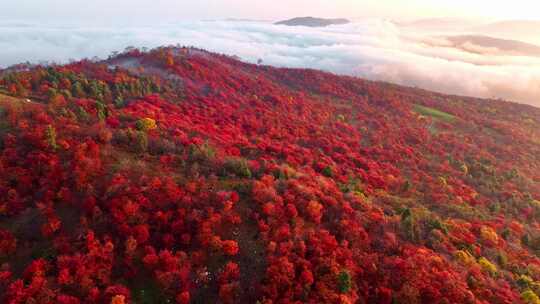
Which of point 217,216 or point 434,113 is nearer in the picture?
point 217,216

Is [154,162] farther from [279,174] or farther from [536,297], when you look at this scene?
[536,297]

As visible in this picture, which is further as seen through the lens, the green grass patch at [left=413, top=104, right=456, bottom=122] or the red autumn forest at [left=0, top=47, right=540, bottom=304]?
the green grass patch at [left=413, top=104, right=456, bottom=122]

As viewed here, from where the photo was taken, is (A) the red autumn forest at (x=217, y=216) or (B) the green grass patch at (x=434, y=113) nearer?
(A) the red autumn forest at (x=217, y=216)

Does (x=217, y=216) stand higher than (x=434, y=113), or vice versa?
(x=434, y=113)

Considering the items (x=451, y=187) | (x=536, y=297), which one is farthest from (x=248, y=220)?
(x=451, y=187)

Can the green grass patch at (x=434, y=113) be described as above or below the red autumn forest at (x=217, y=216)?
above
